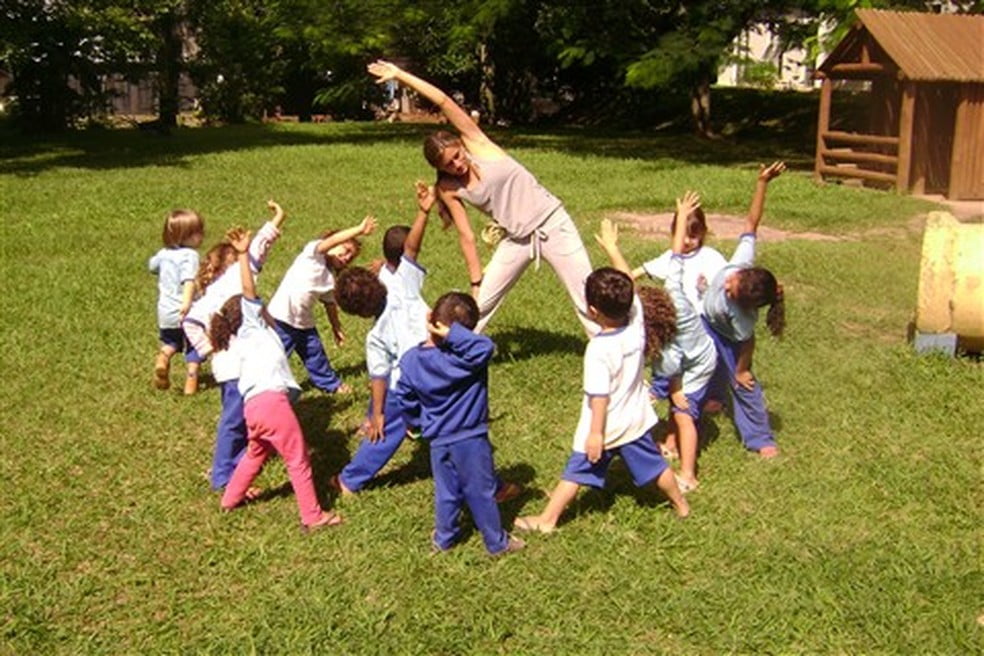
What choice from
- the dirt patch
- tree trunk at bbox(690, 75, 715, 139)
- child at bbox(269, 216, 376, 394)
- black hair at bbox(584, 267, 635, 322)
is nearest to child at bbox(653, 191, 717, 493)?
black hair at bbox(584, 267, 635, 322)

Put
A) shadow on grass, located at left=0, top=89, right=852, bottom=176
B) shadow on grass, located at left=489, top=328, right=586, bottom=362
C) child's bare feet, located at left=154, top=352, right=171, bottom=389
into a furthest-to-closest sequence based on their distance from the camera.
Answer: shadow on grass, located at left=0, top=89, right=852, bottom=176, shadow on grass, located at left=489, top=328, right=586, bottom=362, child's bare feet, located at left=154, top=352, right=171, bottom=389

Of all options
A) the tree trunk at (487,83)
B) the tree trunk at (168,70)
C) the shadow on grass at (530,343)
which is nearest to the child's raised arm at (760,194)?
the shadow on grass at (530,343)

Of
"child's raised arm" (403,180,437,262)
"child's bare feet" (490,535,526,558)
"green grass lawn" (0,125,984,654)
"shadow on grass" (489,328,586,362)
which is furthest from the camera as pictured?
"shadow on grass" (489,328,586,362)

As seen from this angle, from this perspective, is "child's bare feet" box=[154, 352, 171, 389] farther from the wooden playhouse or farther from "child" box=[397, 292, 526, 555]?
the wooden playhouse

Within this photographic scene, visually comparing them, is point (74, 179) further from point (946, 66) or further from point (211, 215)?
point (946, 66)

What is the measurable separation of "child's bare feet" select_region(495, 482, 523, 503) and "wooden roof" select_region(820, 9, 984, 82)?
12290 mm

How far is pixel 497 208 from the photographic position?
646 cm

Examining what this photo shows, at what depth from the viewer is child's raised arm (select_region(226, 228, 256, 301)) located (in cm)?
482

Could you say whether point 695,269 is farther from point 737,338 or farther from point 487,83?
point 487,83

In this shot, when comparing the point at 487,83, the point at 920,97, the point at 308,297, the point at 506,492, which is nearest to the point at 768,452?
the point at 506,492

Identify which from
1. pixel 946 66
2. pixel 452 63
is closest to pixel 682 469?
pixel 946 66

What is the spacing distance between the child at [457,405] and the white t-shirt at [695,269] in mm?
1670

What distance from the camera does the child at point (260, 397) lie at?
4.79 m

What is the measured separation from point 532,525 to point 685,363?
46.8 inches
